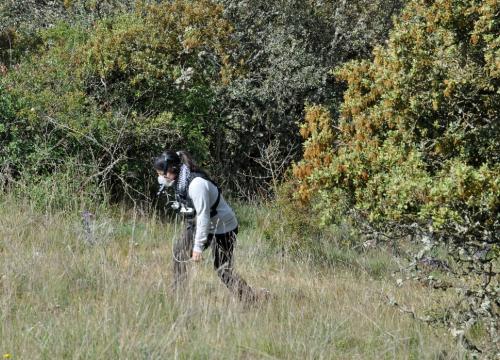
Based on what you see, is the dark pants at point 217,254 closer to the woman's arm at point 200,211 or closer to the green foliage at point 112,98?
the woman's arm at point 200,211

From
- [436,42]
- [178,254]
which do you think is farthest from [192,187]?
[436,42]

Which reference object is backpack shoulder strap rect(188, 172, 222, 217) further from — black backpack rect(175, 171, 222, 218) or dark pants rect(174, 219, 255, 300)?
dark pants rect(174, 219, 255, 300)

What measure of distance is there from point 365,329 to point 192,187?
181 centimetres

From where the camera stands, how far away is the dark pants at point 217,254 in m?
6.68

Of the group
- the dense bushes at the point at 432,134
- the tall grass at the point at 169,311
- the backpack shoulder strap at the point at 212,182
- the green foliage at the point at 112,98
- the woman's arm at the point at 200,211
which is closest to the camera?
the tall grass at the point at 169,311

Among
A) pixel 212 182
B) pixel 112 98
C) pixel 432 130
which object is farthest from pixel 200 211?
pixel 112 98

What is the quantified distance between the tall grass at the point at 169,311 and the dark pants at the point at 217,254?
4.9 inches

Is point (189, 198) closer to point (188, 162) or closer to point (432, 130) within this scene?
point (188, 162)

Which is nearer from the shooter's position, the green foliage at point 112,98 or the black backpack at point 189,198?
the black backpack at point 189,198

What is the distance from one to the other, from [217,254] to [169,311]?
1.22 meters

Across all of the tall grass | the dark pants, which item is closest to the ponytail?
the dark pants

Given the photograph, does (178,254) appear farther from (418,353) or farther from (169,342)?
(418,353)

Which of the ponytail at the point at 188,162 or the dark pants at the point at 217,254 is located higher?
the ponytail at the point at 188,162

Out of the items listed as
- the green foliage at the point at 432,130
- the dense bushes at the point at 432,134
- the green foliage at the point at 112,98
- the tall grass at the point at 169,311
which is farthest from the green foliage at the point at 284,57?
the tall grass at the point at 169,311
